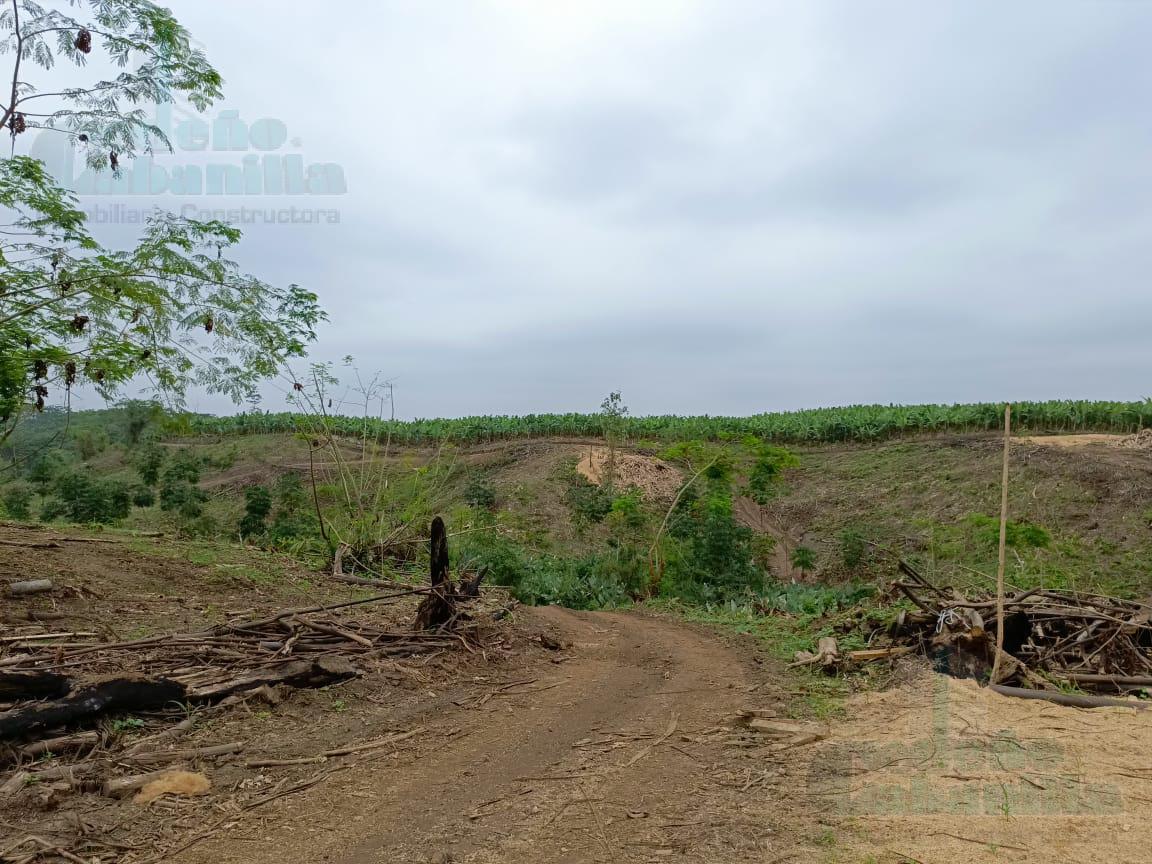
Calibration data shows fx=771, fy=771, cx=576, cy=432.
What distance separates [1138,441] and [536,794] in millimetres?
30424

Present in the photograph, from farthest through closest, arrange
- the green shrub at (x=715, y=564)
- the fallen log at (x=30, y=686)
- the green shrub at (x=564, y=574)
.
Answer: the green shrub at (x=715, y=564) < the green shrub at (x=564, y=574) < the fallen log at (x=30, y=686)

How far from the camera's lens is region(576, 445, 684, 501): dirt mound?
2896 centimetres

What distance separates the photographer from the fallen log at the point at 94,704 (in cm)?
438

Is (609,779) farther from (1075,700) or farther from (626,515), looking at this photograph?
(626,515)

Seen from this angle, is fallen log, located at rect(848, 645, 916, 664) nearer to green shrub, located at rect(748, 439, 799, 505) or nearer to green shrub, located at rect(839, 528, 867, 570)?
green shrub, located at rect(748, 439, 799, 505)

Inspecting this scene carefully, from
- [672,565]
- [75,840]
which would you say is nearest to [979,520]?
[672,565]

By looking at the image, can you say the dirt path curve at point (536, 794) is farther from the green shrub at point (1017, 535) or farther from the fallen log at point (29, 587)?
the green shrub at point (1017, 535)

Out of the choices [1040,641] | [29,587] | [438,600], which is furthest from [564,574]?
[29,587]

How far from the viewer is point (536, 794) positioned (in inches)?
174

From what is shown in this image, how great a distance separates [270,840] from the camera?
3.75 meters

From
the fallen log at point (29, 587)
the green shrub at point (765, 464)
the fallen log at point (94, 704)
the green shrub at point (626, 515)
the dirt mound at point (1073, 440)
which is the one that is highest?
the dirt mound at point (1073, 440)

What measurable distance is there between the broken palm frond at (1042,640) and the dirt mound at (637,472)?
20253 mm

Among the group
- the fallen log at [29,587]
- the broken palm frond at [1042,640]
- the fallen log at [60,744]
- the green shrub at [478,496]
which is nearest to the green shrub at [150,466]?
the green shrub at [478,496]

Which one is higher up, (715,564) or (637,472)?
(637,472)
